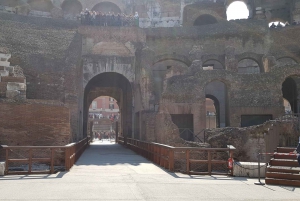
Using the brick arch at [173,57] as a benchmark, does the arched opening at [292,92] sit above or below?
below

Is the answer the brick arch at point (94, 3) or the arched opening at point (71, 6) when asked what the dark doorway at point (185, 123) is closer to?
the brick arch at point (94, 3)

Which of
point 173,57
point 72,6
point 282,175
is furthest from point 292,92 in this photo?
point 72,6

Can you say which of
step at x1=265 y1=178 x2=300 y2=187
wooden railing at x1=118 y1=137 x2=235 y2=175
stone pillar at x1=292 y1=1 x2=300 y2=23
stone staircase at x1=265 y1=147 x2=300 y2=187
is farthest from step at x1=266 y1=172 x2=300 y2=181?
stone pillar at x1=292 y1=1 x2=300 y2=23

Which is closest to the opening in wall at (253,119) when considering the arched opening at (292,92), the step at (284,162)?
the arched opening at (292,92)

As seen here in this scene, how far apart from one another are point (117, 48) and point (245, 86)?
9010 millimetres

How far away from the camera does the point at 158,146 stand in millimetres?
11945

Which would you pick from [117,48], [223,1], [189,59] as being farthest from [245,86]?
[223,1]

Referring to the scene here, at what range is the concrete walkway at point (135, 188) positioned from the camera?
6.35 meters

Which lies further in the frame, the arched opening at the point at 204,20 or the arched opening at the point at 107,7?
the arched opening at the point at 107,7

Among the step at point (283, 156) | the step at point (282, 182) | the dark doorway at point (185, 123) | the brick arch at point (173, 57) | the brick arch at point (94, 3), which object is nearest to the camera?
the step at point (282, 182)

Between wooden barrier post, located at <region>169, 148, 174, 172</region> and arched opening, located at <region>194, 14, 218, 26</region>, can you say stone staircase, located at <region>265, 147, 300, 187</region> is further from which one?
arched opening, located at <region>194, 14, 218, 26</region>

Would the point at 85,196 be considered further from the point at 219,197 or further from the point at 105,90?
the point at 105,90

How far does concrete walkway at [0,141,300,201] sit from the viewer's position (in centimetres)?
635

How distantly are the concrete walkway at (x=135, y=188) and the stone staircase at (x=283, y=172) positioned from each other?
1.11 ft
